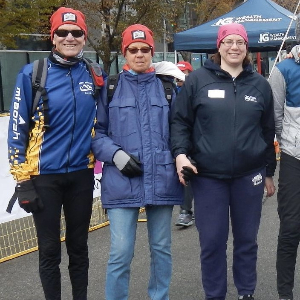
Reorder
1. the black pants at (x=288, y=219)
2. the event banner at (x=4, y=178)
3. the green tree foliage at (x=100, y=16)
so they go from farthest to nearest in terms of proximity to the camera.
A: the green tree foliage at (x=100, y=16) → the event banner at (x=4, y=178) → the black pants at (x=288, y=219)

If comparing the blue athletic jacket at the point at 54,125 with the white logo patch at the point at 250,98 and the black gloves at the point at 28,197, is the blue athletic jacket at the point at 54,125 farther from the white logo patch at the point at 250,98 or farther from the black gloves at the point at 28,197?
the white logo patch at the point at 250,98

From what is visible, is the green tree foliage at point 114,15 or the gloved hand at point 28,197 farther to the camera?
the green tree foliage at point 114,15

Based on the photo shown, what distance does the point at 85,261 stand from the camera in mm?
3766

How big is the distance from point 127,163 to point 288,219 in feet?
3.96

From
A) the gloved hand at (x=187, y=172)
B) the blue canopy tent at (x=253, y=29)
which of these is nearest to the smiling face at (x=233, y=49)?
the gloved hand at (x=187, y=172)

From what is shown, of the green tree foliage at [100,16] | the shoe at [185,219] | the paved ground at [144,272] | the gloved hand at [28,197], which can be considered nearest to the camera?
the gloved hand at [28,197]

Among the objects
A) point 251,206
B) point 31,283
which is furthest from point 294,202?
point 31,283

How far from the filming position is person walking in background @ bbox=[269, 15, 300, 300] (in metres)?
3.66

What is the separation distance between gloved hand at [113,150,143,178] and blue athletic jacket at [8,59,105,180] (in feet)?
0.87

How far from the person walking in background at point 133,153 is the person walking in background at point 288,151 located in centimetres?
75

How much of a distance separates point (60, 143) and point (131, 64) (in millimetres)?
665

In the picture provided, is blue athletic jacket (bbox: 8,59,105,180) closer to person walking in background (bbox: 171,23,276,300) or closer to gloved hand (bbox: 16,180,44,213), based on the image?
gloved hand (bbox: 16,180,44,213)

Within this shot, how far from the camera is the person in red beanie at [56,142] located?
11.1 feet

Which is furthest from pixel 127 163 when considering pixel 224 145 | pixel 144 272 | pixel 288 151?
pixel 144 272
